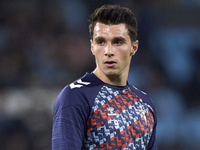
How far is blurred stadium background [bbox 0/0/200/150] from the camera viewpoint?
6.50 metres

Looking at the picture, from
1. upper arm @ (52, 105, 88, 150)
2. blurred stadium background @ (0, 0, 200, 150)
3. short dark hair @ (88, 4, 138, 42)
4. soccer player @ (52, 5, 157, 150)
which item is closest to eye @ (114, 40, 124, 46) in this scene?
soccer player @ (52, 5, 157, 150)

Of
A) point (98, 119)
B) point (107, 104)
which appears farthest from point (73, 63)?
point (98, 119)

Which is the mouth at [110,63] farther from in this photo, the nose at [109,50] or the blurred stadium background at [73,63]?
the blurred stadium background at [73,63]

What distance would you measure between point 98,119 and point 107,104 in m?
0.18

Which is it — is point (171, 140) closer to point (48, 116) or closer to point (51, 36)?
point (48, 116)

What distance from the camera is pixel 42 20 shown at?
768 centimetres

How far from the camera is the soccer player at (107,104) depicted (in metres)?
2.60

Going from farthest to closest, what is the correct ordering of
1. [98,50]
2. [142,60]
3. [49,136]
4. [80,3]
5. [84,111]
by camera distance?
[80,3]
[142,60]
[49,136]
[98,50]
[84,111]

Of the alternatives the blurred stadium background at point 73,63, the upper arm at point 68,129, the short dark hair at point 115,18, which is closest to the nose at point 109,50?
the short dark hair at point 115,18

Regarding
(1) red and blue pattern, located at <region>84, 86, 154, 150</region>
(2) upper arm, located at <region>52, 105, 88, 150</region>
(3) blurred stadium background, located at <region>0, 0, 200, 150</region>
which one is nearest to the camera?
(2) upper arm, located at <region>52, 105, 88, 150</region>

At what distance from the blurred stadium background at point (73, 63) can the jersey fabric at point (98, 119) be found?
3.64 meters

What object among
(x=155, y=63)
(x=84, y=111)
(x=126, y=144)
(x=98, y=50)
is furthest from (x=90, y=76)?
(x=155, y=63)

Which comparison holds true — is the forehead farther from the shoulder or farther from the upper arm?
the upper arm

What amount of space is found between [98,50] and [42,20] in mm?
4984
